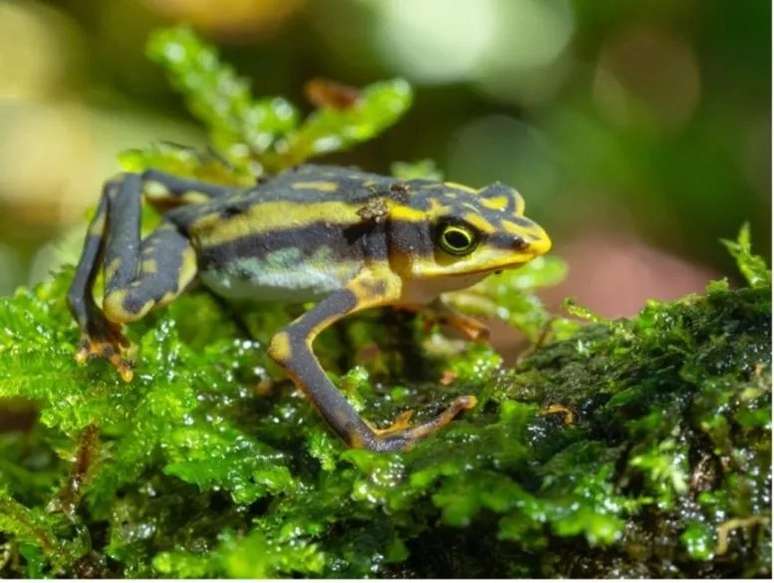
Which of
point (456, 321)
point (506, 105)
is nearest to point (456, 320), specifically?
point (456, 321)

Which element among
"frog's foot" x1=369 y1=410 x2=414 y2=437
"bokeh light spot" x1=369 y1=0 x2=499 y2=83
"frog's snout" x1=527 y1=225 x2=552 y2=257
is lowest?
"frog's foot" x1=369 y1=410 x2=414 y2=437

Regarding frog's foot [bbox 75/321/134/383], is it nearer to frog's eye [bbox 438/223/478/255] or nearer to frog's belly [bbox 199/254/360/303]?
frog's belly [bbox 199/254/360/303]

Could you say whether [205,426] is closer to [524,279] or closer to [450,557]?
[450,557]

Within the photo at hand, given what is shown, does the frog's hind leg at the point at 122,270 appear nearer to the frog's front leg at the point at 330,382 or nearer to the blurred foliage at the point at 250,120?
the frog's front leg at the point at 330,382

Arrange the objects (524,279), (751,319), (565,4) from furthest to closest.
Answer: (565,4)
(524,279)
(751,319)

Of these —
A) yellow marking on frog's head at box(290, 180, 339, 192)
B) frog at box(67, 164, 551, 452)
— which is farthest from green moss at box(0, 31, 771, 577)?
yellow marking on frog's head at box(290, 180, 339, 192)

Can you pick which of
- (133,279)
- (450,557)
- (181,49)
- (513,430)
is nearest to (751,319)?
(513,430)

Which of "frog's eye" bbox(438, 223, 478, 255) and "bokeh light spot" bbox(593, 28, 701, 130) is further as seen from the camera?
"bokeh light spot" bbox(593, 28, 701, 130)
